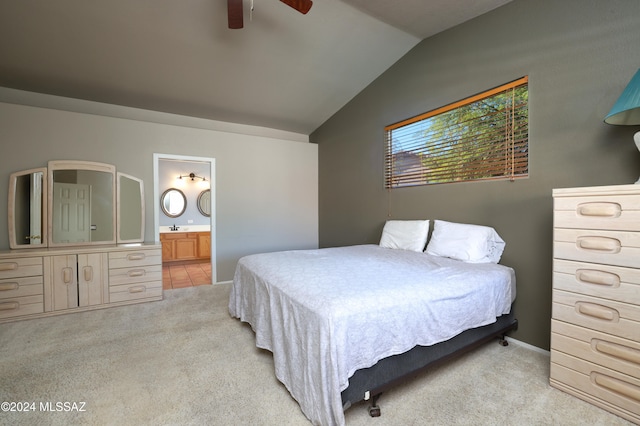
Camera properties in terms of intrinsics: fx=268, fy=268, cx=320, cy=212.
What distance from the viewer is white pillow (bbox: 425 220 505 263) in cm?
236

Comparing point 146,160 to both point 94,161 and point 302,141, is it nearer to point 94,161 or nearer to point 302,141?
point 94,161

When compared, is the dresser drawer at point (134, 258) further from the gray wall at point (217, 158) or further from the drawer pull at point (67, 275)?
the gray wall at point (217, 158)

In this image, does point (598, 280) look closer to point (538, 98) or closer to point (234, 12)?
point (538, 98)

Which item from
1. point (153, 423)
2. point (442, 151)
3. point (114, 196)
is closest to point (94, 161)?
point (114, 196)

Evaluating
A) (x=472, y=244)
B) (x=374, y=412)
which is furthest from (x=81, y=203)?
(x=472, y=244)

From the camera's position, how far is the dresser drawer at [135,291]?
3.17 metres

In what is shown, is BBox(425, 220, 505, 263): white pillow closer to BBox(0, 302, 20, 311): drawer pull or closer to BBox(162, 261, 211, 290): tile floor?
BBox(162, 261, 211, 290): tile floor

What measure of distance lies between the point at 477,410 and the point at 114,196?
→ 171 inches

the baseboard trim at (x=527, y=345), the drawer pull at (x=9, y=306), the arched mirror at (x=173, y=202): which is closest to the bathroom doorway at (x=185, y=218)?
the arched mirror at (x=173, y=202)

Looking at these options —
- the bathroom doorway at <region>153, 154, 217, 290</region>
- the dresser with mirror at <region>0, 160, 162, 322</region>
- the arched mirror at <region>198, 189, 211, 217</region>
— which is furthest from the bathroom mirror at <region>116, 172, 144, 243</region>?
the arched mirror at <region>198, 189, 211, 217</region>

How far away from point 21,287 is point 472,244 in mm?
4471

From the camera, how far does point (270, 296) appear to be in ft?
6.09

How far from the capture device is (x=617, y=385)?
1467 millimetres

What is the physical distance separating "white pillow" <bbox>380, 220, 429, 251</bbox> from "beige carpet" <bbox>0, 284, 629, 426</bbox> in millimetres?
1129
